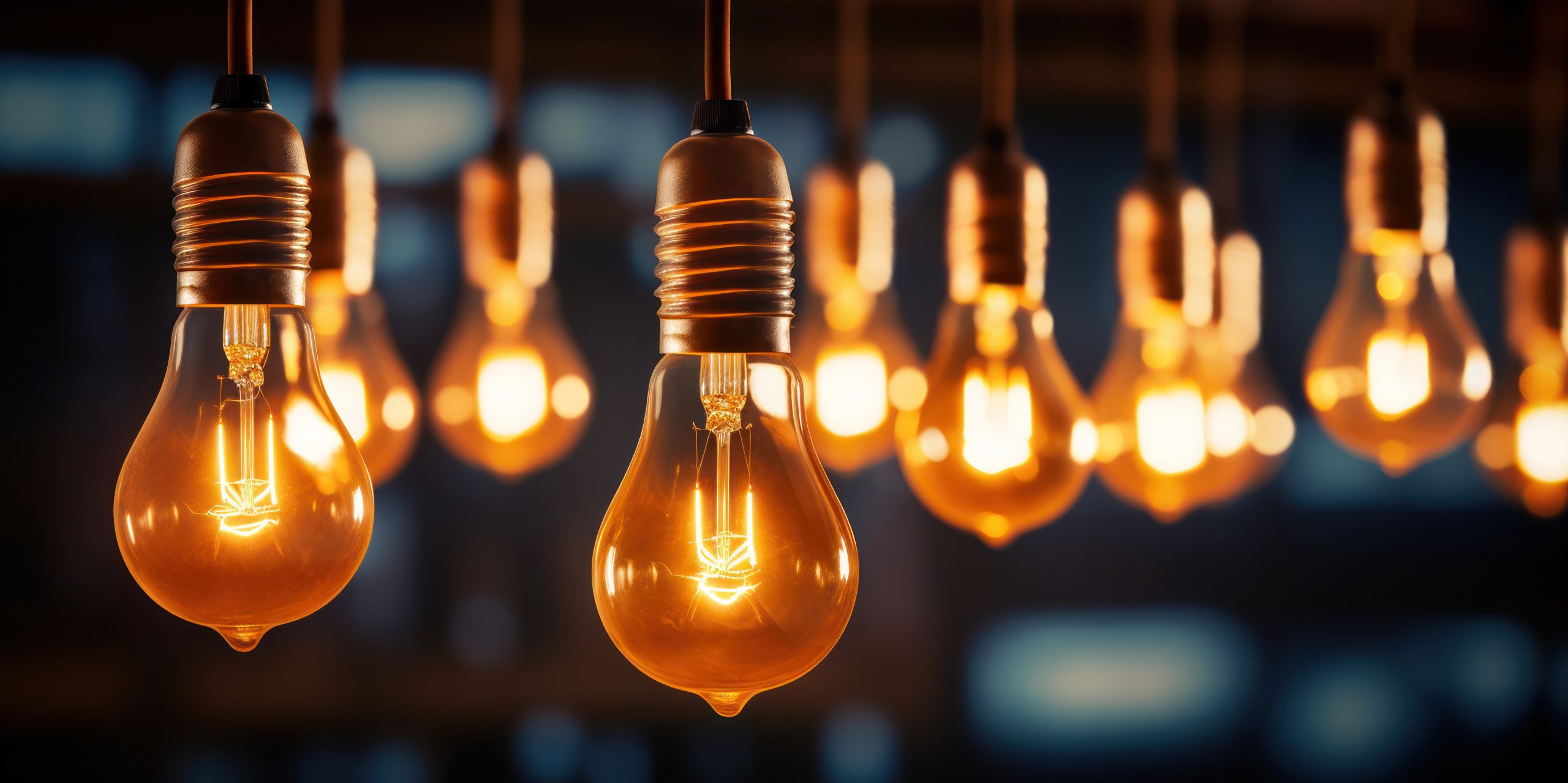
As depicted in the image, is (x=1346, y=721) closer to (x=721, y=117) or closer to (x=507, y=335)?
(x=507, y=335)

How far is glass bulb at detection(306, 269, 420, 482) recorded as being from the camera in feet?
3.04

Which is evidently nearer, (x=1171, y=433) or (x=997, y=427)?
(x=997, y=427)

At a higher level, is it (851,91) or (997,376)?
(851,91)

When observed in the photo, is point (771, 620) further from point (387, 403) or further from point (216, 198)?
point (387, 403)

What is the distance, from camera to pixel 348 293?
0.96m

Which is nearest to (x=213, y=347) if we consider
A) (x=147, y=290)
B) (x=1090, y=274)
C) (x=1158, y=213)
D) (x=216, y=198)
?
(x=216, y=198)

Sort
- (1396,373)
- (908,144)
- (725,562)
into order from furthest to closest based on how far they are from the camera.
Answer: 1. (908,144)
2. (1396,373)
3. (725,562)

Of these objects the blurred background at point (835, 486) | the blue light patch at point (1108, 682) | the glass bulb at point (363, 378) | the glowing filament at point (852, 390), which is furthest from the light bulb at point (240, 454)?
the blue light patch at point (1108, 682)

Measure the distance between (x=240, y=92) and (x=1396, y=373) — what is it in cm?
80

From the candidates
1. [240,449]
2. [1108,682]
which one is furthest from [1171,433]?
[1108,682]

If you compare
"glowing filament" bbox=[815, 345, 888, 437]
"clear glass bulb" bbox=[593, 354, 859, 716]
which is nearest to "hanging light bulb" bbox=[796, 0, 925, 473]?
"glowing filament" bbox=[815, 345, 888, 437]

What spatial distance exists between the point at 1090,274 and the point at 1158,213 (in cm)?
189

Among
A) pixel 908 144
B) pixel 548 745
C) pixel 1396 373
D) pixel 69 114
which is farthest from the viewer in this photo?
pixel 908 144

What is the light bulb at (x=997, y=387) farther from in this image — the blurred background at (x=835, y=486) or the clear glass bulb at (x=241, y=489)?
the blurred background at (x=835, y=486)
